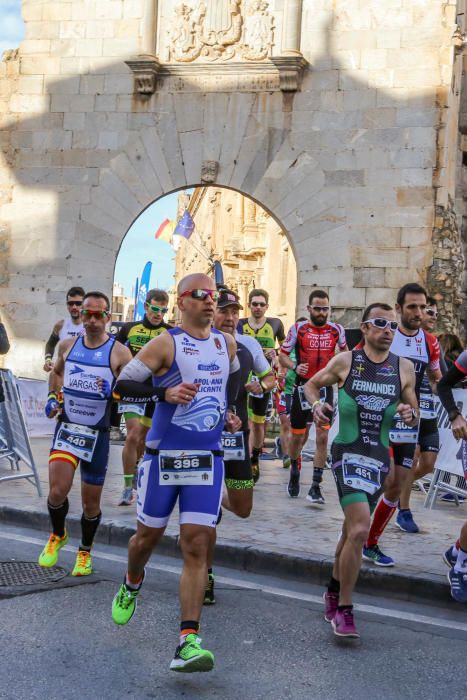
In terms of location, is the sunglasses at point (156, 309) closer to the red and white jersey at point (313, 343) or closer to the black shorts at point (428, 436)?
the red and white jersey at point (313, 343)

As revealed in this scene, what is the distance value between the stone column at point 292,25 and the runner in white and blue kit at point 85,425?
1049 centimetres

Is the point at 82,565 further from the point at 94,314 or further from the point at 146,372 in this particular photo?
the point at 146,372

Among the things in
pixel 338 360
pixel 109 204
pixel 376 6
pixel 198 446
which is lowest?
pixel 198 446

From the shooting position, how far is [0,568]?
22.1ft

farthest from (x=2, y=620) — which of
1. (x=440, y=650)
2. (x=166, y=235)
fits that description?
(x=166, y=235)

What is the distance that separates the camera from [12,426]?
10.6 m

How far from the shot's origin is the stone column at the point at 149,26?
56.0 feet

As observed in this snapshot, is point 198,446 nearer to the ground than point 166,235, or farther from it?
nearer to the ground

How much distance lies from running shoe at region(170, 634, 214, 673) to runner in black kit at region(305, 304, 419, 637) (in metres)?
1.11

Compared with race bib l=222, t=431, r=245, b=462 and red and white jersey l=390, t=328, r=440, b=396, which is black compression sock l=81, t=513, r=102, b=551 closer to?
race bib l=222, t=431, r=245, b=462

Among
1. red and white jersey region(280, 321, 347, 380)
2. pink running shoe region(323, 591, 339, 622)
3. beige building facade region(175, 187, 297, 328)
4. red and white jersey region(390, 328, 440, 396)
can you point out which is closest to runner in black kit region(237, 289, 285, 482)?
red and white jersey region(280, 321, 347, 380)

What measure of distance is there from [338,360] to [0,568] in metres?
2.66

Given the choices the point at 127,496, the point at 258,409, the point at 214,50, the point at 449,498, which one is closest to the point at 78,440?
the point at 127,496

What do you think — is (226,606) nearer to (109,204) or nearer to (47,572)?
(47,572)
